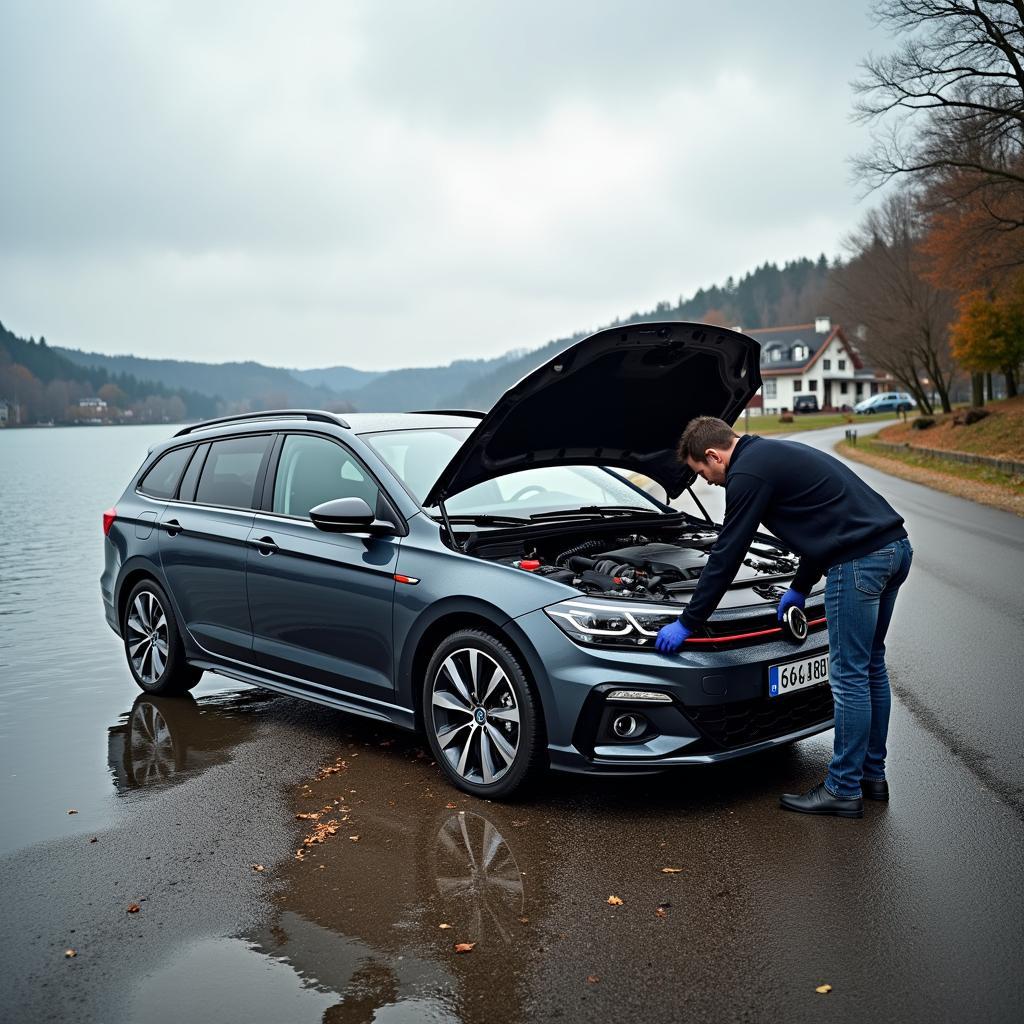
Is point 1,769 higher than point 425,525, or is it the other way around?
point 425,525

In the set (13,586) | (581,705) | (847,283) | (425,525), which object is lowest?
(13,586)

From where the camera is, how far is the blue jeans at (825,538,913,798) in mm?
4578

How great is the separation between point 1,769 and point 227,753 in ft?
4.08

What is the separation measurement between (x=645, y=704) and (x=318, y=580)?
206 cm

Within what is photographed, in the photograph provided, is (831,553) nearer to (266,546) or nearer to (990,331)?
(266,546)

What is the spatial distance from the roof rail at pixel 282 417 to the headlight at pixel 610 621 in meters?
2.07

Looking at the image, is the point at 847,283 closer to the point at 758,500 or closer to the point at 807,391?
the point at 758,500

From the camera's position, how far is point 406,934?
368 cm

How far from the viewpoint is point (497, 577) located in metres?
4.94

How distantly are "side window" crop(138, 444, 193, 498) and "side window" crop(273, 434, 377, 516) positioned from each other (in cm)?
133

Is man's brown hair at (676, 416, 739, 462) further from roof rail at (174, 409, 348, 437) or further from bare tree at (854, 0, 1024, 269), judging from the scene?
bare tree at (854, 0, 1024, 269)

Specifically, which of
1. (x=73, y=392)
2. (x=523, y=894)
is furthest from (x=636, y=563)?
(x=73, y=392)

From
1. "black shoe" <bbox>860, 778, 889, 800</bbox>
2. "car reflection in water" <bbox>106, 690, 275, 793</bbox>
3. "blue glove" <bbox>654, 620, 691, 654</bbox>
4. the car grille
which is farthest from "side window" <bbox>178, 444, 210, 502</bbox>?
"black shoe" <bbox>860, 778, 889, 800</bbox>

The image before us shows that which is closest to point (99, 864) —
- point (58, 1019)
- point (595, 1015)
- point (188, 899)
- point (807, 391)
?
point (188, 899)
